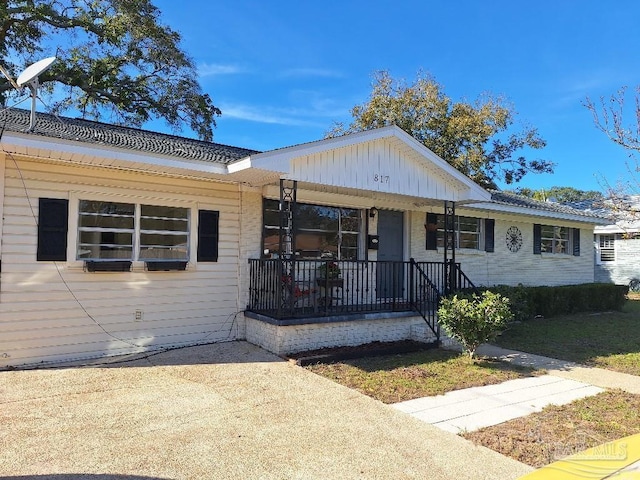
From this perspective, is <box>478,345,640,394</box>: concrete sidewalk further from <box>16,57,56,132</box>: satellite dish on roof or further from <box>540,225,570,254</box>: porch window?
<box>16,57,56,132</box>: satellite dish on roof

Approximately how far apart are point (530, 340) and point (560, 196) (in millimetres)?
53196

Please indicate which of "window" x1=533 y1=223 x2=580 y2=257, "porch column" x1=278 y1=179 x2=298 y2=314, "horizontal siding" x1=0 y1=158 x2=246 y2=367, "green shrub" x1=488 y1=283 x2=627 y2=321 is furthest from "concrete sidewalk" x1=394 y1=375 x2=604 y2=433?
"window" x1=533 y1=223 x2=580 y2=257

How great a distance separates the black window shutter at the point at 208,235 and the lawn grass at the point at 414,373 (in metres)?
2.71

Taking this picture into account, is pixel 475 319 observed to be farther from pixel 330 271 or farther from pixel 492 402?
pixel 330 271

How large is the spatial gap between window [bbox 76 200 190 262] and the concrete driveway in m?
1.89

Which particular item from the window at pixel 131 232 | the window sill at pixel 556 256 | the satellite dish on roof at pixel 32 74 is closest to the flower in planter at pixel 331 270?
the window at pixel 131 232

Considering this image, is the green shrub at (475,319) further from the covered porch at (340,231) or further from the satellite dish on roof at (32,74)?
the satellite dish on roof at (32,74)

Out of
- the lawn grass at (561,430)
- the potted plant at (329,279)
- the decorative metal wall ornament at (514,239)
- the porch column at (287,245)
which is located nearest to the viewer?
the lawn grass at (561,430)

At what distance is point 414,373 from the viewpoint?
21.2 ft

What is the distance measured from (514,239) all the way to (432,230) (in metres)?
3.71

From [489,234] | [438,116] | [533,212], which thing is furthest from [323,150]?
[438,116]

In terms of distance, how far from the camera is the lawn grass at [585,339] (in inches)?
301

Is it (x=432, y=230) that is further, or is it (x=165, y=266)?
(x=432, y=230)

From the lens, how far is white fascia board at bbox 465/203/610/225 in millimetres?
11728
